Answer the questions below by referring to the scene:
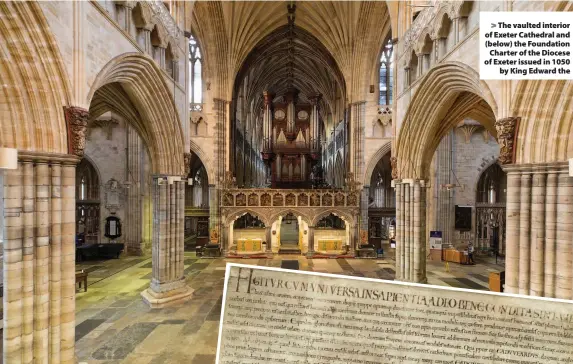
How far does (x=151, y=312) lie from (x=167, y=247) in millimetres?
1946

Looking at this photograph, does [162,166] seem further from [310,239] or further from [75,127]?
[310,239]

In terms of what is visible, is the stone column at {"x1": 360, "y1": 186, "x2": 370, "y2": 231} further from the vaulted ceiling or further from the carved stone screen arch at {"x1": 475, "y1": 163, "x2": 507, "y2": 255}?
the carved stone screen arch at {"x1": 475, "y1": 163, "x2": 507, "y2": 255}

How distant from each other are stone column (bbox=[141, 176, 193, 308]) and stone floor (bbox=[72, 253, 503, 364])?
→ 46 centimetres

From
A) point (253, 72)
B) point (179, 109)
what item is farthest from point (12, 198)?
point (253, 72)

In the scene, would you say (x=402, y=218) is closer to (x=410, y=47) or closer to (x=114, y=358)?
(x=410, y=47)

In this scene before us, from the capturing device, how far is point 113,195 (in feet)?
57.0

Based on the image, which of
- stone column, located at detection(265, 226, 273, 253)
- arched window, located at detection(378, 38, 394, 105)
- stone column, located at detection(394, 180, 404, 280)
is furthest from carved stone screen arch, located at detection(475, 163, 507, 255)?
stone column, located at detection(265, 226, 273, 253)

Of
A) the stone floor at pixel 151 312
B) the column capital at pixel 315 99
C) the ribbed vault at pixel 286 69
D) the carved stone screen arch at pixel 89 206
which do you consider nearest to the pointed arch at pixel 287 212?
the stone floor at pixel 151 312

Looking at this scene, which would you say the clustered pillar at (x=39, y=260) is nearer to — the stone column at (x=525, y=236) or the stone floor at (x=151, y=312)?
the stone floor at (x=151, y=312)

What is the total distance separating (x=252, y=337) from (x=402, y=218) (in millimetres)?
8845

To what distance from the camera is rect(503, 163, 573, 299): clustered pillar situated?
497 centimetres

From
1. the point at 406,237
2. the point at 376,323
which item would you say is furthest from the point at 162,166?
the point at 376,323

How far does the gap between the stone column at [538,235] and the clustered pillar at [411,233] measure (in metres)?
4.84

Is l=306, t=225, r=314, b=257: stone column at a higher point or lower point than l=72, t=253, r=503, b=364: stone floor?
higher
